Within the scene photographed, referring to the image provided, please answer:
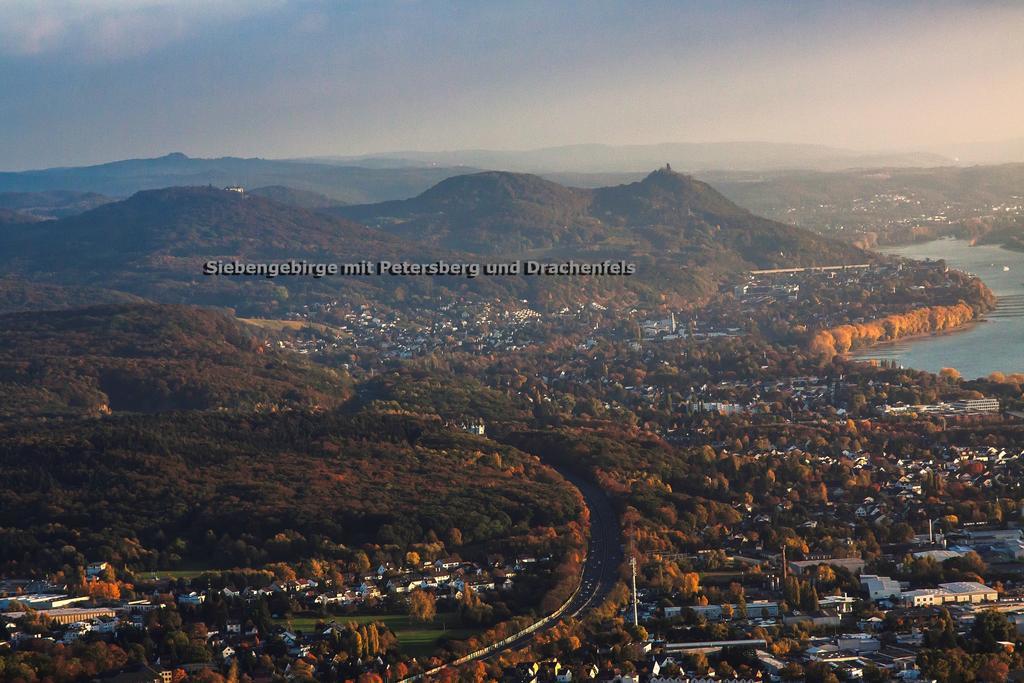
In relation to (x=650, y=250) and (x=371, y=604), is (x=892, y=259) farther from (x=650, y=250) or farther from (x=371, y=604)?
(x=371, y=604)

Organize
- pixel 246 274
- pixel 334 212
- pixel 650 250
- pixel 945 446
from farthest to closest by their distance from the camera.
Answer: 1. pixel 334 212
2. pixel 650 250
3. pixel 246 274
4. pixel 945 446

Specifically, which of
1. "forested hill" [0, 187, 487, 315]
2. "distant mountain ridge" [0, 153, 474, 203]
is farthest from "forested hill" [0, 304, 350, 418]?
"distant mountain ridge" [0, 153, 474, 203]

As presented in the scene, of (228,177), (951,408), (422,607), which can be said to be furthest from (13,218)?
(422,607)

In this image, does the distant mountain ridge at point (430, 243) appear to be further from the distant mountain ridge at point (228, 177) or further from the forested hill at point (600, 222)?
the distant mountain ridge at point (228, 177)

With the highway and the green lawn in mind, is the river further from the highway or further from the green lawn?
the green lawn

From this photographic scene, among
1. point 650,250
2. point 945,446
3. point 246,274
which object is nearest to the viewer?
point 945,446

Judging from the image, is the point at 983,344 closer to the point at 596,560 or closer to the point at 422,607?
the point at 596,560

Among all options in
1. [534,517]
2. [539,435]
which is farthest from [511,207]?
[534,517]
